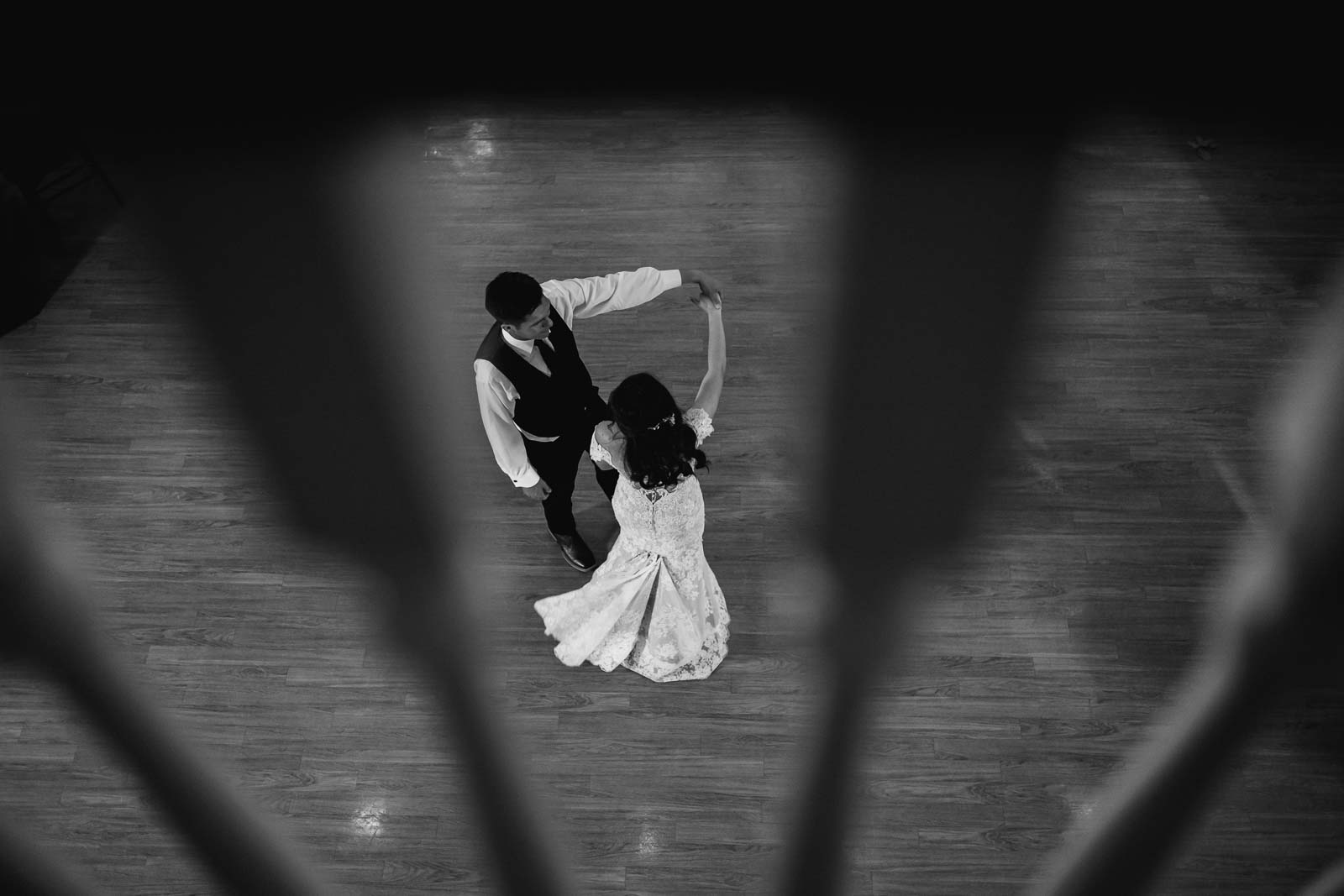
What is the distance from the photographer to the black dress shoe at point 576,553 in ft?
11.4

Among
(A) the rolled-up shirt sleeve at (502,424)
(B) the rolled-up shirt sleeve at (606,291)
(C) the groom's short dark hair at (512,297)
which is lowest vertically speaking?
(A) the rolled-up shirt sleeve at (502,424)

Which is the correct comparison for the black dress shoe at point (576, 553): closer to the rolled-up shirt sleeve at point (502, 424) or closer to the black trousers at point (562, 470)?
the black trousers at point (562, 470)

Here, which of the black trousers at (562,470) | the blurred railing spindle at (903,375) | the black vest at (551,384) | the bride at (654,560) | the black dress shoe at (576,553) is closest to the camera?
the bride at (654,560)

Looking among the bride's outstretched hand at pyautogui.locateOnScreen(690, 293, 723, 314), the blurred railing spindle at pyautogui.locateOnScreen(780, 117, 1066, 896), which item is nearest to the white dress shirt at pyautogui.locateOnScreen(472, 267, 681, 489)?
the bride's outstretched hand at pyautogui.locateOnScreen(690, 293, 723, 314)

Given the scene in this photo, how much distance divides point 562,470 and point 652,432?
771mm

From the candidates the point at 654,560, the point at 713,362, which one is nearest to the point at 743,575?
Result: the point at 654,560

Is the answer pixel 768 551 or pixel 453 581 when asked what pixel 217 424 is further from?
pixel 768 551

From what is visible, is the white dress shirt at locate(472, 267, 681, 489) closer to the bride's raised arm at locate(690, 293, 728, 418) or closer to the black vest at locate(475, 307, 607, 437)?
the black vest at locate(475, 307, 607, 437)

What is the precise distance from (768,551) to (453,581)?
46.0 inches

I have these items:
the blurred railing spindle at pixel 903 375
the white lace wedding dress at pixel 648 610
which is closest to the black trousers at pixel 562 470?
the white lace wedding dress at pixel 648 610

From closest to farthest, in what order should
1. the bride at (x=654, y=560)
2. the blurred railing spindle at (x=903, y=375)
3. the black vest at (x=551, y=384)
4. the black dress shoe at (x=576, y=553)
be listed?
the bride at (x=654, y=560) → the black vest at (x=551, y=384) → the blurred railing spindle at (x=903, y=375) → the black dress shoe at (x=576, y=553)

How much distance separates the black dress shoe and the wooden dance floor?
0.07 m

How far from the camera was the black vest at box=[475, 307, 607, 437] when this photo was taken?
108 inches

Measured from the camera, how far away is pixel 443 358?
13.7ft
